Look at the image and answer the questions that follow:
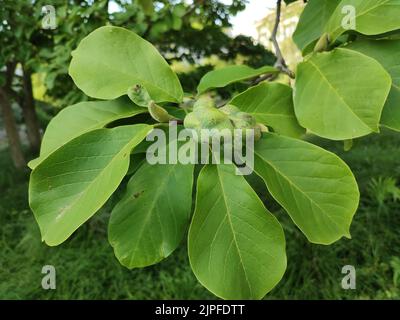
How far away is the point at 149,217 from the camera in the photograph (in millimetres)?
526

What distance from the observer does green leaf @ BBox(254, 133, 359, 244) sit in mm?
470

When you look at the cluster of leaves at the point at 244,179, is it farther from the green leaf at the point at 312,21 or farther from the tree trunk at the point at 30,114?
the tree trunk at the point at 30,114

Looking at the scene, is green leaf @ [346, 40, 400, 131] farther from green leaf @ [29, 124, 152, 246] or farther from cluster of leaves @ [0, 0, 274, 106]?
cluster of leaves @ [0, 0, 274, 106]

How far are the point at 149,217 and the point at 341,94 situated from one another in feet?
0.83

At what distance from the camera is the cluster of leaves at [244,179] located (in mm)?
465

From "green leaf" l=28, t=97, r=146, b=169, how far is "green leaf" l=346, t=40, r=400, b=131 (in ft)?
0.89

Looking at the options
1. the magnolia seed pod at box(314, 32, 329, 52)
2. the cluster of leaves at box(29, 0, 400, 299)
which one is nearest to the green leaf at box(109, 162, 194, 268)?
the cluster of leaves at box(29, 0, 400, 299)

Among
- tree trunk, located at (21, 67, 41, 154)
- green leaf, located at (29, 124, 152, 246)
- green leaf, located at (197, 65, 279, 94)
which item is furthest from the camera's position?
tree trunk, located at (21, 67, 41, 154)

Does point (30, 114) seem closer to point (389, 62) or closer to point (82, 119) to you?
point (82, 119)

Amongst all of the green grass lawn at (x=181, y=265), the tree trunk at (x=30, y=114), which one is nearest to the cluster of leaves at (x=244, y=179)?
the green grass lawn at (x=181, y=265)

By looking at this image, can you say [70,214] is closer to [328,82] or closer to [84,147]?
[84,147]

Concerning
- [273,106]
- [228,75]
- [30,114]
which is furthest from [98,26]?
[30,114]

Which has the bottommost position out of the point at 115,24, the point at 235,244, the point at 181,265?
the point at 181,265

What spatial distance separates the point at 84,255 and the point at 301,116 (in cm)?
182
